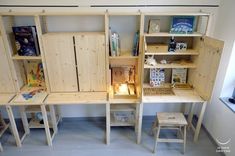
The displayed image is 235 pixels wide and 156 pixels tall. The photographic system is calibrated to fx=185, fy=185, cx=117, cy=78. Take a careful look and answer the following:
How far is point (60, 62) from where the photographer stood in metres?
2.36

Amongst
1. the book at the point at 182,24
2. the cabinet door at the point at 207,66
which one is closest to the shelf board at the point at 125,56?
the book at the point at 182,24

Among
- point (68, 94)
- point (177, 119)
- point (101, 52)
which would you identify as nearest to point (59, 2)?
point (101, 52)

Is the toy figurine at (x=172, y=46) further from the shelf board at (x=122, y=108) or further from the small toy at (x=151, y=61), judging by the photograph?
the shelf board at (x=122, y=108)

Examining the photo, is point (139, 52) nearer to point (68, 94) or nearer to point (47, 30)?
point (68, 94)

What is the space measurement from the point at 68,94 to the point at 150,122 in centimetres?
141

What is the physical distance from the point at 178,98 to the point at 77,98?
129 centimetres

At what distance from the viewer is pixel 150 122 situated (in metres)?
3.02

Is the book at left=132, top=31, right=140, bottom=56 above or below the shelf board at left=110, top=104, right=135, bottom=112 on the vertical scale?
above

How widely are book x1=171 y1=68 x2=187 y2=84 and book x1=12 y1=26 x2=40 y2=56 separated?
6.18 feet

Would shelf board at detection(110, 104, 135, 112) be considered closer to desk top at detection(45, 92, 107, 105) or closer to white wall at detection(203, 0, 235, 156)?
desk top at detection(45, 92, 107, 105)

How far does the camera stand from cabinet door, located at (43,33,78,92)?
2252 millimetres

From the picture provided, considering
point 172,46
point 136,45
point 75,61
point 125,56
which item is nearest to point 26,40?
point 75,61

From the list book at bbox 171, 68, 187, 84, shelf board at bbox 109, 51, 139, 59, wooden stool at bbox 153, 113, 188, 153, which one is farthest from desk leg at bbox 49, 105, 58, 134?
book at bbox 171, 68, 187, 84

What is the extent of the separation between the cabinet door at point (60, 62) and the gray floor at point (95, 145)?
737 mm
